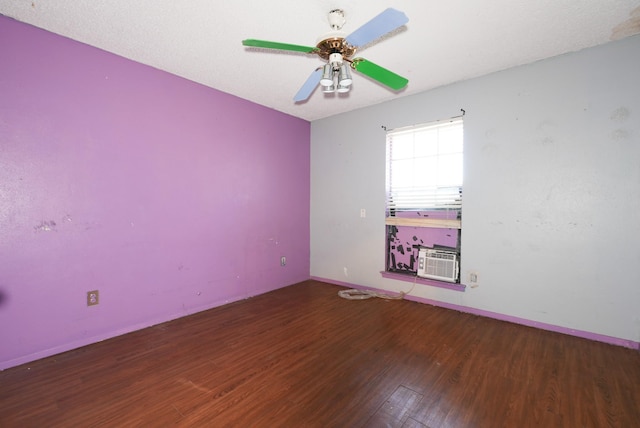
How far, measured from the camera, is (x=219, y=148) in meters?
3.39

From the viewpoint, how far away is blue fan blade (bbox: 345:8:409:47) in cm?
137

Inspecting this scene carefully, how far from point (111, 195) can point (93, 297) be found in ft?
3.01

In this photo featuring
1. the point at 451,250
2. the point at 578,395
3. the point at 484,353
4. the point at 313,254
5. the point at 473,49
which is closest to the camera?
the point at 578,395

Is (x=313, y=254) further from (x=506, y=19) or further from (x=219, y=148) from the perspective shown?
(x=506, y=19)

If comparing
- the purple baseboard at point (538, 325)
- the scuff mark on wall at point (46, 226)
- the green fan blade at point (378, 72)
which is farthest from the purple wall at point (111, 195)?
the purple baseboard at point (538, 325)

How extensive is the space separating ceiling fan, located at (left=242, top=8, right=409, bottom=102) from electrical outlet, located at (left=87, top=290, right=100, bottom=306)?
2.44 metres

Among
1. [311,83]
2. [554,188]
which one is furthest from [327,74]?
[554,188]

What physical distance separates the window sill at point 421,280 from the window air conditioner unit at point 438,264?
0.06 m

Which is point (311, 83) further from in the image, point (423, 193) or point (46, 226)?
point (46, 226)

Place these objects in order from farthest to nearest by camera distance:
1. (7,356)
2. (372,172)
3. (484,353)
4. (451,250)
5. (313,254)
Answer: (313,254) < (372,172) < (451,250) < (484,353) < (7,356)

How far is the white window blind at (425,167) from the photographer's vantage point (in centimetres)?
323

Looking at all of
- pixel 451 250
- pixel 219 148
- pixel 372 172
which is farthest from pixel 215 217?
pixel 451 250

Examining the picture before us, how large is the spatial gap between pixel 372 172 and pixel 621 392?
300cm

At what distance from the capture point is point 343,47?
1711 mm
